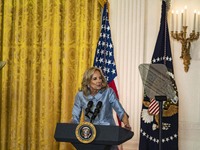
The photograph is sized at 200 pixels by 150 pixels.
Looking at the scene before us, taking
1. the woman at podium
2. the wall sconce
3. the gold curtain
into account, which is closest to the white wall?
the wall sconce

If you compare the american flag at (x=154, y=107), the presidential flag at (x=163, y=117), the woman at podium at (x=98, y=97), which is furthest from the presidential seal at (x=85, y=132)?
the presidential flag at (x=163, y=117)

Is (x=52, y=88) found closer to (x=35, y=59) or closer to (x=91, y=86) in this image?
(x=35, y=59)

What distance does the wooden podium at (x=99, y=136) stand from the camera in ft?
10.6

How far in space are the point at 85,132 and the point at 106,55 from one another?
8.02 feet

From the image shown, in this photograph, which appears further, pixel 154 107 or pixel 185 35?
pixel 185 35

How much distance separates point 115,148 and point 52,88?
2.29 m

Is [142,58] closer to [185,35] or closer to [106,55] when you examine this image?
[106,55]

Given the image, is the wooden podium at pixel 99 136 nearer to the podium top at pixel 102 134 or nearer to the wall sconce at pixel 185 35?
the podium top at pixel 102 134

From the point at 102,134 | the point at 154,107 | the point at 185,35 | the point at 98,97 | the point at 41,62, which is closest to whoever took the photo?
the point at 102,134

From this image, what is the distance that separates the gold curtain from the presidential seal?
267cm

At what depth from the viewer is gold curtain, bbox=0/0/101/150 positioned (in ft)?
19.7

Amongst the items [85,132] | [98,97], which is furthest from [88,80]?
[85,132]

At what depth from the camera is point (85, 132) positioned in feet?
10.9

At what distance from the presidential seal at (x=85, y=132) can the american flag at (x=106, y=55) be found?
2.23 m
